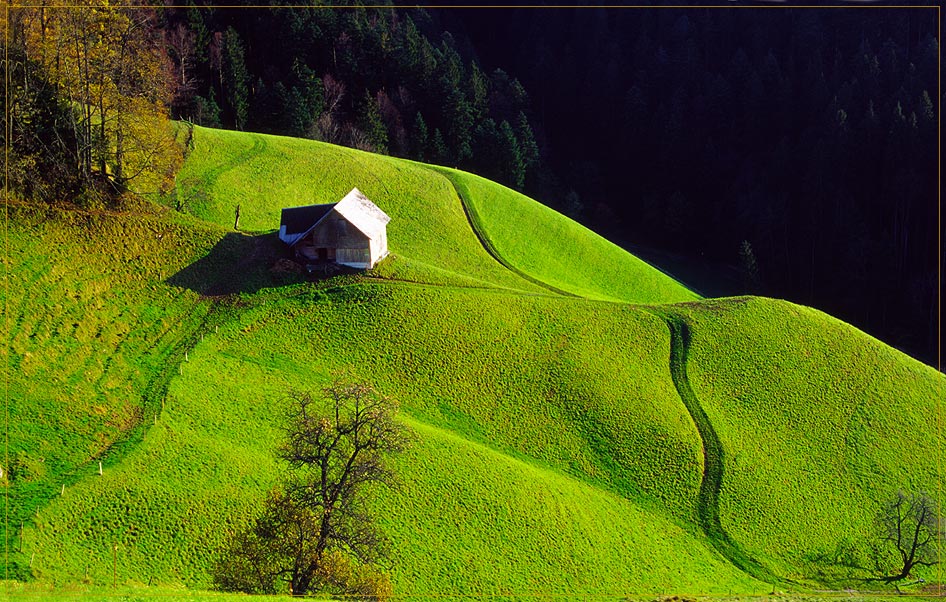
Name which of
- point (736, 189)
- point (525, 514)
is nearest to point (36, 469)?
point (525, 514)

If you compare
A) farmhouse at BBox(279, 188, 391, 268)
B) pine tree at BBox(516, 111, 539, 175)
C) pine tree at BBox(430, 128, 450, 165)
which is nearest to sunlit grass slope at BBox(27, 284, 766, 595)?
farmhouse at BBox(279, 188, 391, 268)

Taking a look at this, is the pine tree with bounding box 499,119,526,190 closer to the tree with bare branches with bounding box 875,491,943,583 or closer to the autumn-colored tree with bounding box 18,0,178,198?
the autumn-colored tree with bounding box 18,0,178,198

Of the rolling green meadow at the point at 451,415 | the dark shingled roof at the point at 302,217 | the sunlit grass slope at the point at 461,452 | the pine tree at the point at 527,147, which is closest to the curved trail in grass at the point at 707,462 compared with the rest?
the rolling green meadow at the point at 451,415

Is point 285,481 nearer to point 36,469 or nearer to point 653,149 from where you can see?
point 36,469

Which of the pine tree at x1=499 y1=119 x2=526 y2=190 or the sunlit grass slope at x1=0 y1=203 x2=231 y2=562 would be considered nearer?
the sunlit grass slope at x1=0 y1=203 x2=231 y2=562

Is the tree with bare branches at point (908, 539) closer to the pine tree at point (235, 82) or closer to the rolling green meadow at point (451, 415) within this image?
the rolling green meadow at point (451, 415)
